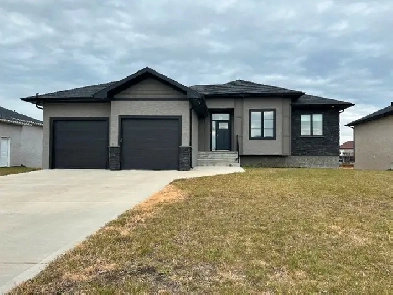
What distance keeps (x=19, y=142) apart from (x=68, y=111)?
33.7 ft

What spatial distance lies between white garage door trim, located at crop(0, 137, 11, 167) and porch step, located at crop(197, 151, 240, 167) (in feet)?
45.0

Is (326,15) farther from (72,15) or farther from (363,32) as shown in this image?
(72,15)

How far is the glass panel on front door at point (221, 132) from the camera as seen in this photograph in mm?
22266

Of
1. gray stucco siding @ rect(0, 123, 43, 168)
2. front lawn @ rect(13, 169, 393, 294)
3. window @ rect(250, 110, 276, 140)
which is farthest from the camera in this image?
gray stucco siding @ rect(0, 123, 43, 168)

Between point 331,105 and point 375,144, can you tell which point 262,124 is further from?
point 375,144

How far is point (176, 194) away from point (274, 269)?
529 centimetres

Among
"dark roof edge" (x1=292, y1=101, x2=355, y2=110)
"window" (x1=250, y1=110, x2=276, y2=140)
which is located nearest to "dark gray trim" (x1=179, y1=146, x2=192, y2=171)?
"window" (x1=250, y1=110, x2=276, y2=140)

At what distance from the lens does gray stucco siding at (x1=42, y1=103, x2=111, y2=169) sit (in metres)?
18.2

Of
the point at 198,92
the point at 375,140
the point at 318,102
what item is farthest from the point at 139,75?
the point at 375,140

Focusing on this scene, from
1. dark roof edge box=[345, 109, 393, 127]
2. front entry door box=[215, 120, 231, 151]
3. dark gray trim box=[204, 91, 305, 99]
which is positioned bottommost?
front entry door box=[215, 120, 231, 151]

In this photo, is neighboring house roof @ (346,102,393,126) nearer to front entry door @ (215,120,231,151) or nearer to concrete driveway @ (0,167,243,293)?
front entry door @ (215,120,231,151)

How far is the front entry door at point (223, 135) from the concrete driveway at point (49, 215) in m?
11.3

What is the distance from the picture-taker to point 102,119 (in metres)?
18.1

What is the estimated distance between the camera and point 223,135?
22375 mm
